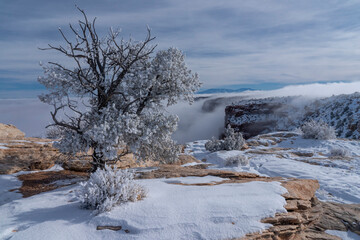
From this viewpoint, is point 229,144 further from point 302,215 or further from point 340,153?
point 302,215

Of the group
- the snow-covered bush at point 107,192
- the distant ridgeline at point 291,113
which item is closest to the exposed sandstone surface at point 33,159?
the snow-covered bush at point 107,192

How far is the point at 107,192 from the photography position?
183 inches

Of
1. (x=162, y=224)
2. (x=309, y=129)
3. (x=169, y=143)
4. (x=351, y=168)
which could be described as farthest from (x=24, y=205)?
(x=309, y=129)

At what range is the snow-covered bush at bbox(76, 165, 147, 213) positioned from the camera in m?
4.45

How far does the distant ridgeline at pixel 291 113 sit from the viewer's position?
28616mm

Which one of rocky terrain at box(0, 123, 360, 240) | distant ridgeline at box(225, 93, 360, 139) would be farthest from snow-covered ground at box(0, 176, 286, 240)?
distant ridgeline at box(225, 93, 360, 139)

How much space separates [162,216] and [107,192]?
1.28 meters

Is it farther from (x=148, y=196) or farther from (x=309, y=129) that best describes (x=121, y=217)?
(x=309, y=129)

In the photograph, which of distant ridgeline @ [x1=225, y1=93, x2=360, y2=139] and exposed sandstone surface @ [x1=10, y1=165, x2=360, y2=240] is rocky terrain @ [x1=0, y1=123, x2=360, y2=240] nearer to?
exposed sandstone surface @ [x1=10, y1=165, x2=360, y2=240]

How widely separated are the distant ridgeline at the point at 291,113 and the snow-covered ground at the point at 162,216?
26533 mm

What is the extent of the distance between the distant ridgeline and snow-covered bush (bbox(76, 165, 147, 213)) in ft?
91.5

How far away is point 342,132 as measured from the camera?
86.1 ft

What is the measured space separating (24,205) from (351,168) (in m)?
12.9

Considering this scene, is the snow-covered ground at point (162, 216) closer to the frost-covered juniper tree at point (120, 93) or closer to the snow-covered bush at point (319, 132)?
the frost-covered juniper tree at point (120, 93)
